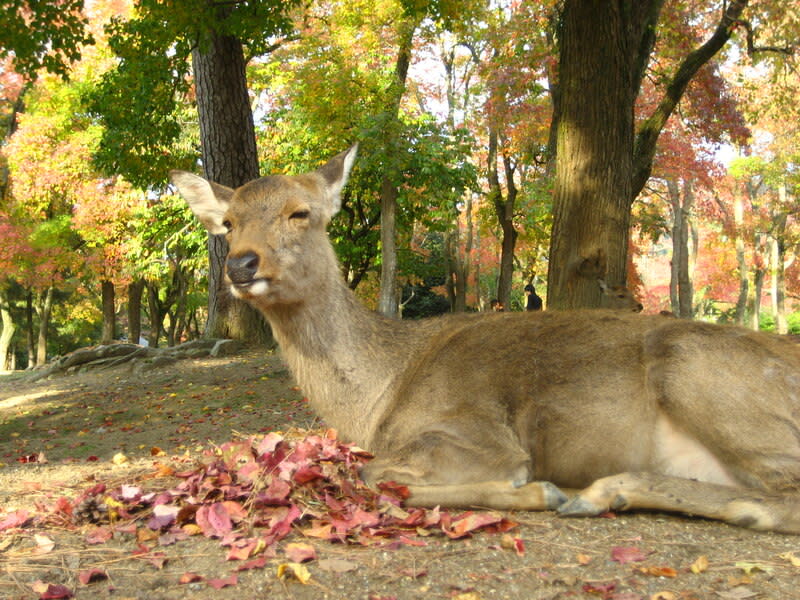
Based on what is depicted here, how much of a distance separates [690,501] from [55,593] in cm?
288

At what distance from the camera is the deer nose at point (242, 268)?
13.4ft

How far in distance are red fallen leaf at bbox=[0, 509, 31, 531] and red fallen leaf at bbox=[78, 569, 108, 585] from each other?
87 cm

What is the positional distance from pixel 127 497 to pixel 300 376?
1.22 metres

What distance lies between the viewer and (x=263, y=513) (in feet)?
11.8

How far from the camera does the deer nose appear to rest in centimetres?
408

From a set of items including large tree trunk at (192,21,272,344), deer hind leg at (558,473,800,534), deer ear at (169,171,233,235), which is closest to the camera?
deer hind leg at (558,473,800,534)

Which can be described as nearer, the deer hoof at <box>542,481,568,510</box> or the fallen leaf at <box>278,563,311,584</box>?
the fallen leaf at <box>278,563,311,584</box>

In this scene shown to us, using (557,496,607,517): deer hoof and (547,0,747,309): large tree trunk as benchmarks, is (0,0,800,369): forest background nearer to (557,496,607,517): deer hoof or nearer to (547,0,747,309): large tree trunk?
(547,0,747,309): large tree trunk

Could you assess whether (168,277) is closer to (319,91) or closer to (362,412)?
(319,91)

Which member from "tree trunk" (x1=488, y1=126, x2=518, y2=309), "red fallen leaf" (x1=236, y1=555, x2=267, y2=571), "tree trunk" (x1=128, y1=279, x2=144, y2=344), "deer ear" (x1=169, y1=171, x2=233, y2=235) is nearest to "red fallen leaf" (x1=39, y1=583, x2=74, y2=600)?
"red fallen leaf" (x1=236, y1=555, x2=267, y2=571)

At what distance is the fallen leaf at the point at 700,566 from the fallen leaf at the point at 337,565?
139cm

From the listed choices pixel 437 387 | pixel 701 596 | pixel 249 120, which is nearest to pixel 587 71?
pixel 437 387

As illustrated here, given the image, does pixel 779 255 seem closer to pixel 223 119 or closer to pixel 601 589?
pixel 223 119

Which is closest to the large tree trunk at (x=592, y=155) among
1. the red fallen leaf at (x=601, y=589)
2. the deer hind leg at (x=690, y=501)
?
the deer hind leg at (x=690, y=501)
